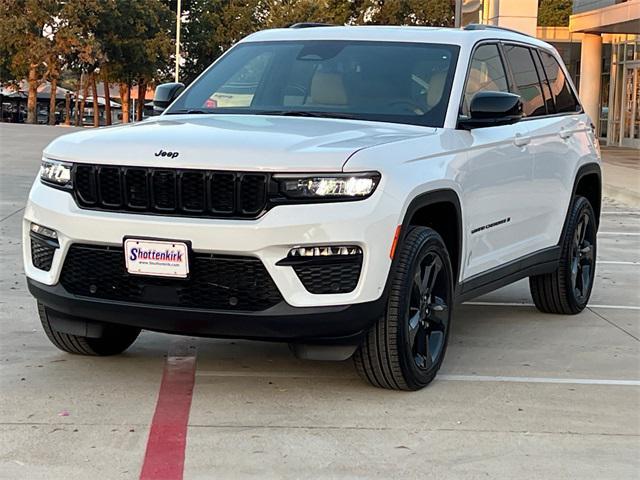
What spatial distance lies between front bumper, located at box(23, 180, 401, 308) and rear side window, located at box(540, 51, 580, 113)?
10.1 ft

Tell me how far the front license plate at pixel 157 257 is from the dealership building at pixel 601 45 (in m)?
25.0

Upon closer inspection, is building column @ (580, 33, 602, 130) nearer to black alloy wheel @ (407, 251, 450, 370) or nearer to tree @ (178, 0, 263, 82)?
tree @ (178, 0, 263, 82)

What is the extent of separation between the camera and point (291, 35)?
6750 mm

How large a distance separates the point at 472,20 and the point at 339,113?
2517cm

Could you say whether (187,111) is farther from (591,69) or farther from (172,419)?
(591,69)

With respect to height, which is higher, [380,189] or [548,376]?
[380,189]

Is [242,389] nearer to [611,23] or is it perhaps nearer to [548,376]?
[548,376]

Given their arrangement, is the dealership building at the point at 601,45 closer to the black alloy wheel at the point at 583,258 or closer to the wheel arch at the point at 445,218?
the black alloy wheel at the point at 583,258

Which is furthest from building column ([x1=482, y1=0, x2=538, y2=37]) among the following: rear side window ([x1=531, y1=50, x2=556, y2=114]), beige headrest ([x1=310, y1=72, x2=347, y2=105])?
beige headrest ([x1=310, y1=72, x2=347, y2=105])

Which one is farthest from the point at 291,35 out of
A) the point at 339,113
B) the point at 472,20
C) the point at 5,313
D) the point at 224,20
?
the point at 224,20

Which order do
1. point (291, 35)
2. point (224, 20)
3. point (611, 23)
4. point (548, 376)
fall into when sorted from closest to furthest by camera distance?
1. point (548, 376)
2. point (291, 35)
3. point (611, 23)
4. point (224, 20)

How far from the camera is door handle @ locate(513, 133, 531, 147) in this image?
6422 mm

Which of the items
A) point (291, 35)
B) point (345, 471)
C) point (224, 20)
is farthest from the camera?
point (224, 20)

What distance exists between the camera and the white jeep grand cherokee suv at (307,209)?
185 inches
